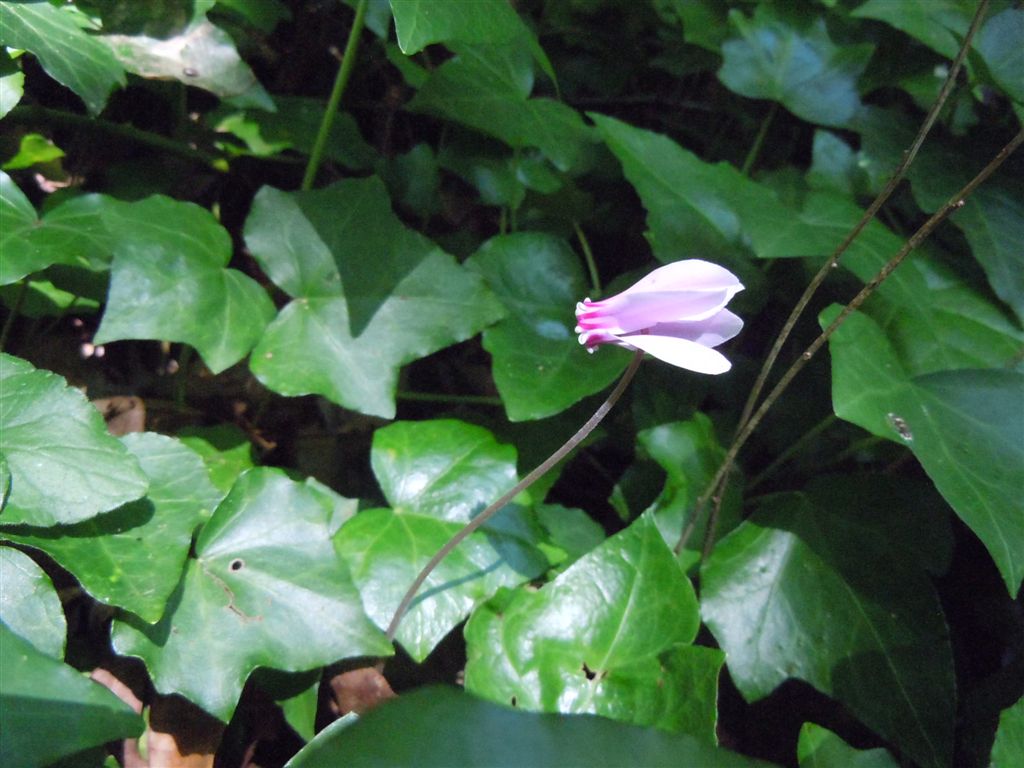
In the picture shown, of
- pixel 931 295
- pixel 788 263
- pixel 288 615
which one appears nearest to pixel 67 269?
pixel 288 615

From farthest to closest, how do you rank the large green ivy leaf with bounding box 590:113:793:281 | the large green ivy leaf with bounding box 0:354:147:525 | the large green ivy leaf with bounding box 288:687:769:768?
the large green ivy leaf with bounding box 590:113:793:281 → the large green ivy leaf with bounding box 0:354:147:525 → the large green ivy leaf with bounding box 288:687:769:768

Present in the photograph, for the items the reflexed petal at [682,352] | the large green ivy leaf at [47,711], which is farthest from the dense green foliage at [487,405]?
the reflexed petal at [682,352]

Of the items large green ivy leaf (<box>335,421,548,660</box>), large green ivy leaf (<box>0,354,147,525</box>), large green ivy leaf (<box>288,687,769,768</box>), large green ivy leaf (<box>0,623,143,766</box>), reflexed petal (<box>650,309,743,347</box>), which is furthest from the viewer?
large green ivy leaf (<box>335,421,548,660</box>)

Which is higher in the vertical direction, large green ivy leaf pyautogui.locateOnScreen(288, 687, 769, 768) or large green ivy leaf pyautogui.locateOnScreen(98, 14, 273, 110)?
large green ivy leaf pyautogui.locateOnScreen(98, 14, 273, 110)

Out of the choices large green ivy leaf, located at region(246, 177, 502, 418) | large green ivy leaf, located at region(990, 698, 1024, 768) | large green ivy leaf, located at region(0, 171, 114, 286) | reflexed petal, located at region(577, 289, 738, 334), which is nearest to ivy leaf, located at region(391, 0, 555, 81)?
large green ivy leaf, located at region(246, 177, 502, 418)

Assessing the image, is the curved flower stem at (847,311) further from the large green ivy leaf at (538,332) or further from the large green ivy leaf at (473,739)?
the large green ivy leaf at (473,739)

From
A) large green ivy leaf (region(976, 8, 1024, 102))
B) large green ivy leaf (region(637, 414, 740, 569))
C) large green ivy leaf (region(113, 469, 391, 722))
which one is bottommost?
large green ivy leaf (region(113, 469, 391, 722))

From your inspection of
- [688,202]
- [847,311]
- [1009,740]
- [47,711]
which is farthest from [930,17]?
[47,711]

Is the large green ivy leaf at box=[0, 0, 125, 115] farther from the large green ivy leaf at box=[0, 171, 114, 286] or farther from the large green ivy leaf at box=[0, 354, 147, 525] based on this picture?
the large green ivy leaf at box=[0, 354, 147, 525]
